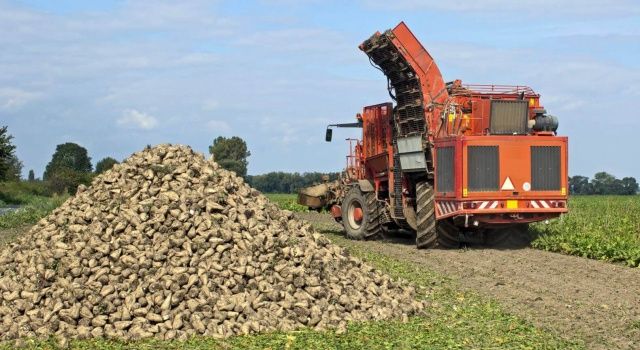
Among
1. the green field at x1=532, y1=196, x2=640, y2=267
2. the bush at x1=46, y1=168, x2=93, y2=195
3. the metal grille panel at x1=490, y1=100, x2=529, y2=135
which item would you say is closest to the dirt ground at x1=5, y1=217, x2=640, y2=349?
the green field at x1=532, y1=196, x2=640, y2=267

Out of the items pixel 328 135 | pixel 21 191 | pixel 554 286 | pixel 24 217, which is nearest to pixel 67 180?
pixel 21 191

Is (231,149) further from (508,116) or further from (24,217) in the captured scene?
(508,116)

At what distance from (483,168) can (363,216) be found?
A: 429 cm

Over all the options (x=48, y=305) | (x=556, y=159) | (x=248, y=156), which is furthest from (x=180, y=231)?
(x=248, y=156)

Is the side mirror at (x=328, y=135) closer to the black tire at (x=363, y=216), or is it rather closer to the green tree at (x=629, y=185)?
the black tire at (x=363, y=216)

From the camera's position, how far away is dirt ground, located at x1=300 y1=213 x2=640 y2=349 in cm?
1052

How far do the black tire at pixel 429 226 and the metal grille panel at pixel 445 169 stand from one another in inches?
18.7

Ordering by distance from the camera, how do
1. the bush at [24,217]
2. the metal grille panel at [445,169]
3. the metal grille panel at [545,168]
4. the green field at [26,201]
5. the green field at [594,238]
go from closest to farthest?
the green field at [594,238] → the metal grille panel at [445,169] → the metal grille panel at [545,168] → the bush at [24,217] → the green field at [26,201]

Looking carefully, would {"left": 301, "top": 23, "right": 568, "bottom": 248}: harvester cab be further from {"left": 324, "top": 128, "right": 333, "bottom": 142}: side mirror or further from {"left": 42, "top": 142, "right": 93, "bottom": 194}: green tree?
{"left": 42, "top": 142, "right": 93, "bottom": 194}: green tree

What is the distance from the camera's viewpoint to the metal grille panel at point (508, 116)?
17.8 meters

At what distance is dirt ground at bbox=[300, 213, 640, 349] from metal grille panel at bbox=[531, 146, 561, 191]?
1403 mm

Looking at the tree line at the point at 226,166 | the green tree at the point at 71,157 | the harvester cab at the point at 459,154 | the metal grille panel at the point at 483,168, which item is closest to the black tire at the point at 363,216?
the harvester cab at the point at 459,154

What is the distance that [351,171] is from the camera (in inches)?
880

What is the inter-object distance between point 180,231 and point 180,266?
0.83 meters
